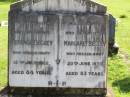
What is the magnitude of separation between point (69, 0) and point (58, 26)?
54 cm

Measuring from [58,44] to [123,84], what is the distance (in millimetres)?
2881

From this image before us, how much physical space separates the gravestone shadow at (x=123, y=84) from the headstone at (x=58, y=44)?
1.77 metres

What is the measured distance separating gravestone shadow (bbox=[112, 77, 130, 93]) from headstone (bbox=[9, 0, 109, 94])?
1.77 meters

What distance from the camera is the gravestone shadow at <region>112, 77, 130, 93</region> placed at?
437 inches

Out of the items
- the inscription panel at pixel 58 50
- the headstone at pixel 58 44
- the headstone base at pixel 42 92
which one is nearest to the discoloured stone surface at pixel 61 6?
the headstone at pixel 58 44

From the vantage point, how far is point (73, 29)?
9.21 m

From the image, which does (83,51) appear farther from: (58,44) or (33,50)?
(33,50)

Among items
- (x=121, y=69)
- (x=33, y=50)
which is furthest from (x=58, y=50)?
(x=121, y=69)

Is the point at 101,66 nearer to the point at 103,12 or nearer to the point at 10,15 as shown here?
the point at 103,12

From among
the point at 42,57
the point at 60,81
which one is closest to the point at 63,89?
the point at 60,81

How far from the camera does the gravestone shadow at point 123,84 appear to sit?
11102mm

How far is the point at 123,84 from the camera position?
11531mm

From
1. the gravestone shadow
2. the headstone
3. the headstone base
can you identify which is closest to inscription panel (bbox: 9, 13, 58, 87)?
the headstone

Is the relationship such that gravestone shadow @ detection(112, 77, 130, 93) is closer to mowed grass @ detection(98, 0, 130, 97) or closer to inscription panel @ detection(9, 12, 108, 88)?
mowed grass @ detection(98, 0, 130, 97)
